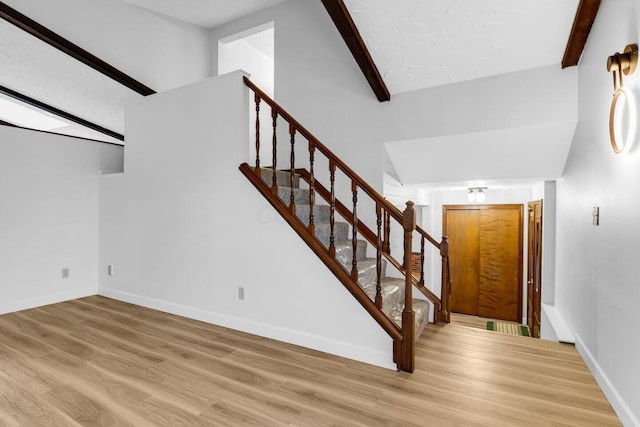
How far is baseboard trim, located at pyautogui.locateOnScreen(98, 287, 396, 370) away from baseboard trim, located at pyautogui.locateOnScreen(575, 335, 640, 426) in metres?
1.30

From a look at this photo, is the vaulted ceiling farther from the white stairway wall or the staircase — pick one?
the staircase

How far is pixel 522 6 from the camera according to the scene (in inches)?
98.1

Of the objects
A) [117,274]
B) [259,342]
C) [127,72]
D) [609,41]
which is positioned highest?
[127,72]

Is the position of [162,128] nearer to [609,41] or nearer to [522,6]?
[522,6]

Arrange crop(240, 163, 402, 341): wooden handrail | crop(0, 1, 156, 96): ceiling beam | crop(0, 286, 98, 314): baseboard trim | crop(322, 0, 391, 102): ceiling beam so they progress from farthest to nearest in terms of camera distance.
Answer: crop(0, 286, 98, 314): baseboard trim
crop(0, 1, 156, 96): ceiling beam
crop(322, 0, 391, 102): ceiling beam
crop(240, 163, 402, 341): wooden handrail

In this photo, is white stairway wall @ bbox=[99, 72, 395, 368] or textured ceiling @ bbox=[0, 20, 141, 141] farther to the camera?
textured ceiling @ bbox=[0, 20, 141, 141]

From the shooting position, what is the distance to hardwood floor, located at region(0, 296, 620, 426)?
188 cm

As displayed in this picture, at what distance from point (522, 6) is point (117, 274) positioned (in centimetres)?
512

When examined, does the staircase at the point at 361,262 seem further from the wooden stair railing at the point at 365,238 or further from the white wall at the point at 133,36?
the white wall at the point at 133,36

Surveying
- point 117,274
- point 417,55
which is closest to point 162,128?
point 117,274

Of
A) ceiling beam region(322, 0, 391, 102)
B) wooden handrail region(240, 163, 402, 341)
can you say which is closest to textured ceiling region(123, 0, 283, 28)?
ceiling beam region(322, 0, 391, 102)

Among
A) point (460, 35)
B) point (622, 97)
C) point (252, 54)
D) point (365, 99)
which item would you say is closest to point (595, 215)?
point (622, 97)

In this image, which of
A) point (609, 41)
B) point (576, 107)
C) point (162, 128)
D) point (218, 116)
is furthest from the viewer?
point (162, 128)

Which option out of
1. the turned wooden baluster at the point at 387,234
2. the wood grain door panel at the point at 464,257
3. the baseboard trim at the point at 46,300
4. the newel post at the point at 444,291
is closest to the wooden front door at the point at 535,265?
the wood grain door panel at the point at 464,257
